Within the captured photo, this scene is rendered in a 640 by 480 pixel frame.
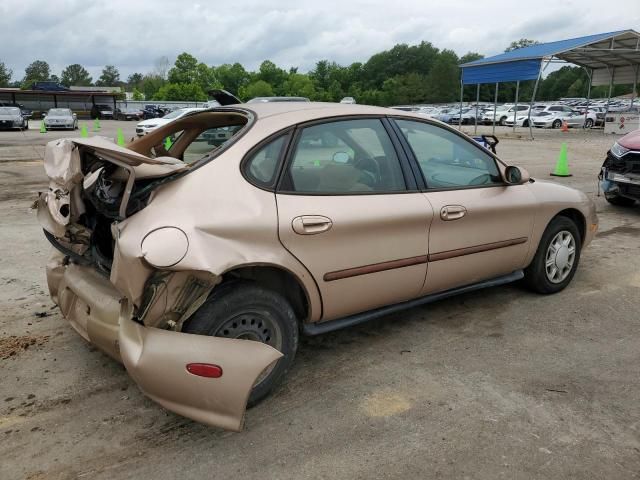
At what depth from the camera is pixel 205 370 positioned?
2.53m

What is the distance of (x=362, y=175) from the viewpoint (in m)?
3.39

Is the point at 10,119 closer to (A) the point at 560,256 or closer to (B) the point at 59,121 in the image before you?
(B) the point at 59,121

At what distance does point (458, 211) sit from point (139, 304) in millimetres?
2148

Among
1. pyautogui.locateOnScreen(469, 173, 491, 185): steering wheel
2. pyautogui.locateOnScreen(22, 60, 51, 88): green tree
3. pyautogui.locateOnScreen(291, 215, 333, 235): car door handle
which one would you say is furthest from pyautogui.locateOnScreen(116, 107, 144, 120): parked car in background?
pyautogui.locateOnScreen(22, 60, 51, 88): green tree

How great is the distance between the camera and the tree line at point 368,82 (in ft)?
285

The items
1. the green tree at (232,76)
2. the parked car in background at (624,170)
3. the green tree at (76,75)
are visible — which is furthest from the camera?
the green tree at (76,75)

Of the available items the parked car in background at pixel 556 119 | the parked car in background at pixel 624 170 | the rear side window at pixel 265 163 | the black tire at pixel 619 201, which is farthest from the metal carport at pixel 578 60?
the rear side window at pixel 265 163

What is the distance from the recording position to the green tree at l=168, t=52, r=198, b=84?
94.2 metres

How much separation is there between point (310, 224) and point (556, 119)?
118 feet

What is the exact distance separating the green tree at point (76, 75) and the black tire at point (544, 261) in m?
146

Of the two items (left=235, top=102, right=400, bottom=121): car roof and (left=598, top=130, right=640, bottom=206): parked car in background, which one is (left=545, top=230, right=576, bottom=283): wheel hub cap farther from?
(left=598, top=130, right=640, bottom=206): parked car in background

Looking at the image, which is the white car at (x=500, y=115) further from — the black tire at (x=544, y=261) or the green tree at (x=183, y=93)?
the green tree at (x=183, y=93)

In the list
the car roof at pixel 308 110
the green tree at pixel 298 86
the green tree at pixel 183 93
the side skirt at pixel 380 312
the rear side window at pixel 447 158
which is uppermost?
the green tree at pixel 298 86

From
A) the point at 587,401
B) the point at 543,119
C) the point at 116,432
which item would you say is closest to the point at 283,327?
the point at 116,432
